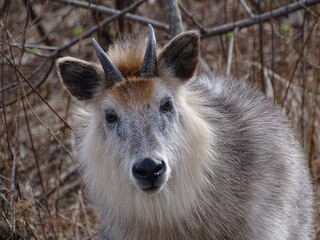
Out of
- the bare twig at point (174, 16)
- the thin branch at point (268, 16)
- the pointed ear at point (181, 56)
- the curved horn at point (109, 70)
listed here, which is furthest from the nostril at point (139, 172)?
the thin branch at point (268, 16)

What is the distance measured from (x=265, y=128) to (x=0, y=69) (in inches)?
96.9

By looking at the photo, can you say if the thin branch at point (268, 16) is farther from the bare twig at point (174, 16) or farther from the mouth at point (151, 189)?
the mouth at point (151, 189)

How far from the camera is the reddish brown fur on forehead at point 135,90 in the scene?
13.7 ft

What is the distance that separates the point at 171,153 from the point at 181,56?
689 millimetres

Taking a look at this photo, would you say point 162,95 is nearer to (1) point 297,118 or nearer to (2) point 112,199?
(2) point 112,199

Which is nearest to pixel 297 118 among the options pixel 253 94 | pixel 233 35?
pixel 233 35

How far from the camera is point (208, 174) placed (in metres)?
4.29

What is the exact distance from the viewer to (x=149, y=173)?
12.6 feet

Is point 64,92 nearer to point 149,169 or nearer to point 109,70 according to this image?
point 109,70

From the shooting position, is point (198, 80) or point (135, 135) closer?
point (135, 135)

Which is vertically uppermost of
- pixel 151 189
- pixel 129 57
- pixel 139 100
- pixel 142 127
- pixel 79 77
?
pixel 129 57

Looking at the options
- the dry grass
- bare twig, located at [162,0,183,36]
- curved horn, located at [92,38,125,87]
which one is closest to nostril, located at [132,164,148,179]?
curved horn, located at [92,38,125,87]

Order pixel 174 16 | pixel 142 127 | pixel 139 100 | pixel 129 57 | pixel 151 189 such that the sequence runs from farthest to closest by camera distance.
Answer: pixel 174 16, pixel 129 57, pixel 139 100, pixel 142 127, pixel 151 189

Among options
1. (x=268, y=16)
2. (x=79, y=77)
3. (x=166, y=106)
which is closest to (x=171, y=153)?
(x=166, y=106)
